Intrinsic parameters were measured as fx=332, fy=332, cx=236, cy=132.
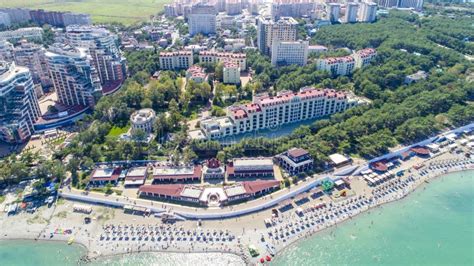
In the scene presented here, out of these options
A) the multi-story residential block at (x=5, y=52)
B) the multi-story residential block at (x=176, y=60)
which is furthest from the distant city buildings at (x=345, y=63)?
the multi-story residential block at (x=5, y=52)

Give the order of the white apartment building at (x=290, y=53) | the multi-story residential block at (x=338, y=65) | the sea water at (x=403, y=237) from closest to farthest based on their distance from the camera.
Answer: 1. the sea water at (x=403, y=237)
2. the multi-story residential block at (x=338, y=65)
3. the white apartment building at (x=290, y=53)

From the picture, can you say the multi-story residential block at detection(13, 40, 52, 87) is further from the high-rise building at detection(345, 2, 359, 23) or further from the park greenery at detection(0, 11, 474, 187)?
the high-rise building at detection(345, 2, 359, 23)

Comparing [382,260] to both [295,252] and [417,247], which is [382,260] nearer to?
[417,247]

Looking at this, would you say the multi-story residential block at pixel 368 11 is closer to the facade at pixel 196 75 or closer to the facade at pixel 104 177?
the facade at pixel 196 75

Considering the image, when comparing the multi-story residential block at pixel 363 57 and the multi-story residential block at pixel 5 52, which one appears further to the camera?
the multi-story residential block at pixel 363 57

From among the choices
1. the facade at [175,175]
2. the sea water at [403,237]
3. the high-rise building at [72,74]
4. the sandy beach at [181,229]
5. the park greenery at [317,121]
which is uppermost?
the high-rise building at [72,74]

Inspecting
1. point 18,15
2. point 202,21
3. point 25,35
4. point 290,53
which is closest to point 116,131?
point 290,53

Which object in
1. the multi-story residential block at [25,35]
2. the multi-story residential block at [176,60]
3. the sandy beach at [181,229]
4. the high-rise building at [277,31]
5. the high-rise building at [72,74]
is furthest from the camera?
the multi-story residential block at [25,35]
